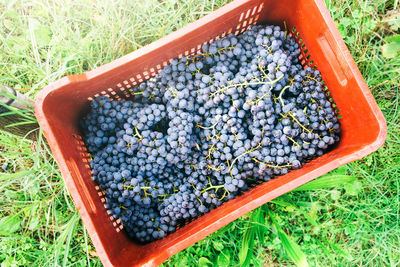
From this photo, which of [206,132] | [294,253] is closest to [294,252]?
[294,253]

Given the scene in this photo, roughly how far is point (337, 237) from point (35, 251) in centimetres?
213

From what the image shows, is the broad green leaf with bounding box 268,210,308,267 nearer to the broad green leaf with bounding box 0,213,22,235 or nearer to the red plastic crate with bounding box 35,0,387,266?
the red plastic crate with bounding box 35,0,387,266

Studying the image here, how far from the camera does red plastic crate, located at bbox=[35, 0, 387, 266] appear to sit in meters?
1.31

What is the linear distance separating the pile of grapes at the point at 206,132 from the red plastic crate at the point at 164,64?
0.06m

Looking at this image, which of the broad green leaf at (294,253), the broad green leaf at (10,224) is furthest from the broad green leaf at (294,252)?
the broad green leaf at (10,224)

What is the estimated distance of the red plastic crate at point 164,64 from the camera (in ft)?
4.31

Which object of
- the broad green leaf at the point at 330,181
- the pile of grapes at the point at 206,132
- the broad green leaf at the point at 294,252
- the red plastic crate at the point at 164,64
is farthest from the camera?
the broad green leaf at the point at 330,181

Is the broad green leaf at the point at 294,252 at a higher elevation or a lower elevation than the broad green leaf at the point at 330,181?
lower

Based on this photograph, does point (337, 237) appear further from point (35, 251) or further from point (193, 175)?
point (35, 251)

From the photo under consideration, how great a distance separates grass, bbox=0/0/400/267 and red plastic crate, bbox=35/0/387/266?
0.42 metres

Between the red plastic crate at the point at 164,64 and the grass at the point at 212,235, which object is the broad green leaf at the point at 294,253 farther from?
the red plastic crate at the point at 164,64

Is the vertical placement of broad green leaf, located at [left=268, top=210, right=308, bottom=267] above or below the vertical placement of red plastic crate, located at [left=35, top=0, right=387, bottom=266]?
below

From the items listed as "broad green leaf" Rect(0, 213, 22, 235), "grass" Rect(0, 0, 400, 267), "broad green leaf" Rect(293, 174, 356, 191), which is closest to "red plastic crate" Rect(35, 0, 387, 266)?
"broad green leaf" Rect(293, 174, 356, 191)

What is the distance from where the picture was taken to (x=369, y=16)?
6.47 feet
